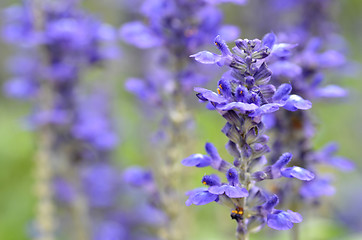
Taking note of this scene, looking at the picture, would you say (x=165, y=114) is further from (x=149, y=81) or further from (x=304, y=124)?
(x=304, y=124)

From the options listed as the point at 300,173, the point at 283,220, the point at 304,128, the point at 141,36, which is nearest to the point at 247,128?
the point at 300,173

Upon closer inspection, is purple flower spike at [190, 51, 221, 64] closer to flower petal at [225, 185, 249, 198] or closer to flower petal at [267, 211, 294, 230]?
flower petal at [225, 185, 249, 198]

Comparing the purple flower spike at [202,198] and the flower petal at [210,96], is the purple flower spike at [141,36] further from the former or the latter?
the purple flower spike at [202,198]

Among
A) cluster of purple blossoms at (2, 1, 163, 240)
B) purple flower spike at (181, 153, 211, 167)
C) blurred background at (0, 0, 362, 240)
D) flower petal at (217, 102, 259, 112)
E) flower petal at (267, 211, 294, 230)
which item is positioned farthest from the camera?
blurred background at (0, 0, 362, 240)

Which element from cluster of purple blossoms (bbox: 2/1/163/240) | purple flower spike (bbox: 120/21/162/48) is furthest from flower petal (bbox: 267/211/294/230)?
purple flower spike (bbox: 120/21/162/48)

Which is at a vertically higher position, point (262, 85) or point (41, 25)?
point (41, 25)

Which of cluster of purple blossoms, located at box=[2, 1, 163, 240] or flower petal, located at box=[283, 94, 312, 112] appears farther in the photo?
cluster of purple blossoms, located at box=[2, 1, 163, 240]

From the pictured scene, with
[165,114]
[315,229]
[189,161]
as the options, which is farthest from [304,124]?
[315,229]
